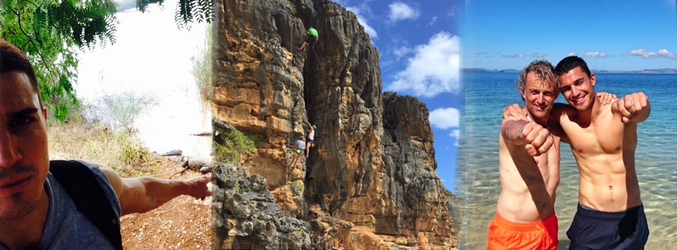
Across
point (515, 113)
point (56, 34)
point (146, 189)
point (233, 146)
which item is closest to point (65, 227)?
point (146, 189)

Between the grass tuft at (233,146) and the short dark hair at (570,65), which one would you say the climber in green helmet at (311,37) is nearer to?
the grass tuft at (233,146)

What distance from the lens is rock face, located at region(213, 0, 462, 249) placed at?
4.55 m

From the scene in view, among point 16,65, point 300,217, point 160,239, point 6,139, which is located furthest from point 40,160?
point 300,217

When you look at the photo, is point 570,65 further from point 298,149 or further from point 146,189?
point 298,149

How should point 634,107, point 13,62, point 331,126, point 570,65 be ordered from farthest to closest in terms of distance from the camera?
point 331,126, point 570,65, point 634,107, point 13,62

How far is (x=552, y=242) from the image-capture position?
129 centimetres

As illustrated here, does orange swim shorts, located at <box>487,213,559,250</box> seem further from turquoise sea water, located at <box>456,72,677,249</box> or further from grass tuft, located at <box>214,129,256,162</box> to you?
grass tuft, located at <box>214,129,256,162</box>

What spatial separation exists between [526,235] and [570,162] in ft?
4.03

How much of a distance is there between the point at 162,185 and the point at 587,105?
1.24m

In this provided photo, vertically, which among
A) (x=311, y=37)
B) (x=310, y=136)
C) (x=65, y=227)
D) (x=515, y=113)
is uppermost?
(x=311, y=37)

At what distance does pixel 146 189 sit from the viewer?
107cm

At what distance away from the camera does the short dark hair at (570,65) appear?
1.17 m

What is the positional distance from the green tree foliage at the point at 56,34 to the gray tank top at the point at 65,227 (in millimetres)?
346

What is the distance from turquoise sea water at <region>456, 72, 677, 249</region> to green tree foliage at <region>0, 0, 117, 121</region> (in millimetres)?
1705
